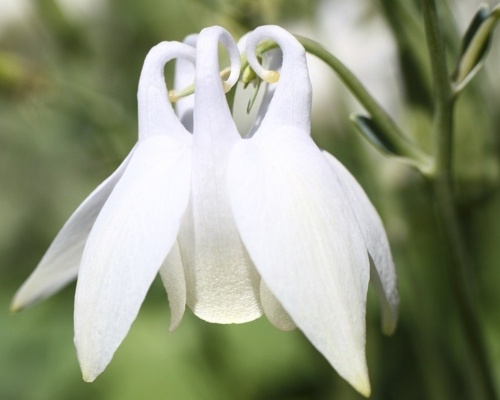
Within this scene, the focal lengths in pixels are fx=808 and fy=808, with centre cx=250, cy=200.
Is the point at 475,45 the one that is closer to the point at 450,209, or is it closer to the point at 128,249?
the point at 450,209

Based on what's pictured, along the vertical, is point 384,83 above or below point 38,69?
below

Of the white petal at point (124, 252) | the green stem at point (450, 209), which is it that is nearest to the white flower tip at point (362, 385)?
the white petal at point (124, 252)

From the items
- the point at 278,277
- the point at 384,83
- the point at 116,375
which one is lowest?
the point at 116,375

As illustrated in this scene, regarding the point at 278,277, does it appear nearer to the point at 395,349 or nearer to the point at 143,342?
the point at 395,349

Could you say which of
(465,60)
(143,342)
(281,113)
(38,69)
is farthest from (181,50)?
(143,342)

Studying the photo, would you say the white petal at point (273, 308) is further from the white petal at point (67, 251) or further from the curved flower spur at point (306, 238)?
the white petal at point (67, 251)

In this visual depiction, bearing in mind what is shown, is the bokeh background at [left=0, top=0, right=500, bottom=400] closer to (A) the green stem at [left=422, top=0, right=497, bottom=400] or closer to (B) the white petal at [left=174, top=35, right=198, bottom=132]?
(A) the green stem at [left=422, top=0, right=497, bottom=400]
